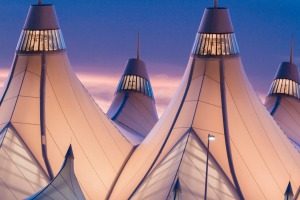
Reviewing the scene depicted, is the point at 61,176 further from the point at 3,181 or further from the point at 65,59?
the point at 65,59

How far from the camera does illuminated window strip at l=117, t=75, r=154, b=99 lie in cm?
5847

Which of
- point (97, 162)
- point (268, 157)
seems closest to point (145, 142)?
point (97, 162)

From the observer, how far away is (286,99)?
57.7 metres

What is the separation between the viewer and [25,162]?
45.6 metres

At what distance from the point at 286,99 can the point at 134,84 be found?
7553 millimetres

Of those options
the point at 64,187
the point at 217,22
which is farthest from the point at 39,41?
the point at 64,187

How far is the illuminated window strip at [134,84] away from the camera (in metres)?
58.5

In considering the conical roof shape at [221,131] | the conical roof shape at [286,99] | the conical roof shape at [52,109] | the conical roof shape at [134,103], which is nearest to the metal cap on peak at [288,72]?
the conical roof shape at [286,99]

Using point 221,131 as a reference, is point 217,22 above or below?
above

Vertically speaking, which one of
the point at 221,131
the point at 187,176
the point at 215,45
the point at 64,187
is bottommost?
the point at 187,176

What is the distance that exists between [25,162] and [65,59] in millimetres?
5213

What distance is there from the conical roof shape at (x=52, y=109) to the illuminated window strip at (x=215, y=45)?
5381mm

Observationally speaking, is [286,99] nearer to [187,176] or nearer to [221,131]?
[221,131]

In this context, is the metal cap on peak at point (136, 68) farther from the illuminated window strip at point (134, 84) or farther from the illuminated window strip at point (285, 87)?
the illuminated window strip at point (285, 87)
